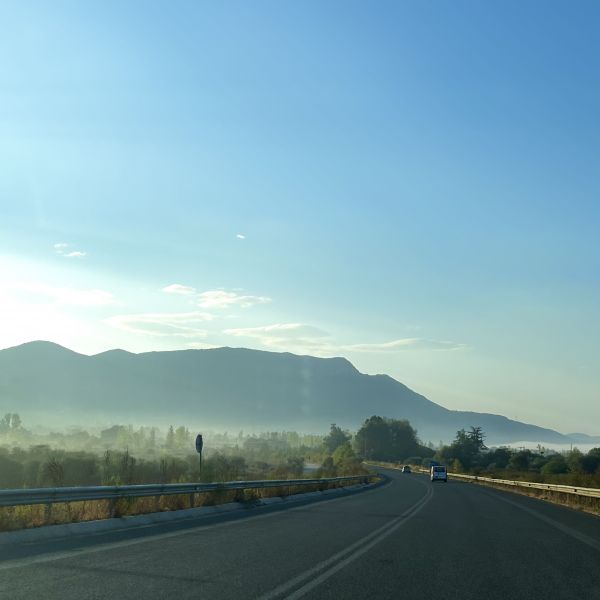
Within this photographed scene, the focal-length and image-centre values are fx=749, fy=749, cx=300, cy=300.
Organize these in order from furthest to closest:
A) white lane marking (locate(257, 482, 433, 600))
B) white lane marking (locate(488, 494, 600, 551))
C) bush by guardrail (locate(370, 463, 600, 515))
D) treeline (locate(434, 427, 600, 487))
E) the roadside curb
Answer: treeline (locate(434, 427, 600, 487)), bush by guardrail (locate(370, 463, 600, 515)), white lane marking (locate(488, 494, 600, 551)), the roadside curb, white lane marking (locate(257, 482, 433, 600))

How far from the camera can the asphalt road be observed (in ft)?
30.1

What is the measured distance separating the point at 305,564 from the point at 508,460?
481 ft

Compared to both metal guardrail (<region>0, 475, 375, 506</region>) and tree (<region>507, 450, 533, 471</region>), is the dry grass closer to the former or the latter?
A: metal guardrail (<region>0, 475, 375, 506</region>)

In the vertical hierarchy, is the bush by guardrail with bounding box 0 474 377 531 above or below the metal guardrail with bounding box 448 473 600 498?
above

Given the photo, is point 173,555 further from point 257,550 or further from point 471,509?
point 471,509

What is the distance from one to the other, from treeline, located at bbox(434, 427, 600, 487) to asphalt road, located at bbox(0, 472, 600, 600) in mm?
49751

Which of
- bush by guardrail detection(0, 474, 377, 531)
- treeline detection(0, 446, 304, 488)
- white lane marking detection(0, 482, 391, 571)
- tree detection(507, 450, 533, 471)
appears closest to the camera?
white lane marking detection(0, 482, 391, 571)

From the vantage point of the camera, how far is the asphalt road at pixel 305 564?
9180 mm

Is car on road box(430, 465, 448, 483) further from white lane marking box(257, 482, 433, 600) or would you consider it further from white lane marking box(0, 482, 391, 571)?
white lane marking box(0, 482, 391, 571)

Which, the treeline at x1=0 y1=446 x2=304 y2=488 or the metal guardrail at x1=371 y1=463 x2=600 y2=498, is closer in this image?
the metal guardrail at x1=371 y1=463 x2=600 y2=498

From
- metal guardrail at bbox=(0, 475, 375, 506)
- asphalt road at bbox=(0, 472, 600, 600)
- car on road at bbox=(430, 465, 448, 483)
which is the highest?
metal guardrail at bbox=(0, 475, 375, 506)

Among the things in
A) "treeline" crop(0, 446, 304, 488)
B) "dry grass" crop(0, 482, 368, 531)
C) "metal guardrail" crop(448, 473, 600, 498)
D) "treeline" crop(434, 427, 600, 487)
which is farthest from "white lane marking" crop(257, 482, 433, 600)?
"treeline" crop(434, 427, 600, 487)

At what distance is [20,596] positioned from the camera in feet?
27.4

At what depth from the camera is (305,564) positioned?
11.5 m
